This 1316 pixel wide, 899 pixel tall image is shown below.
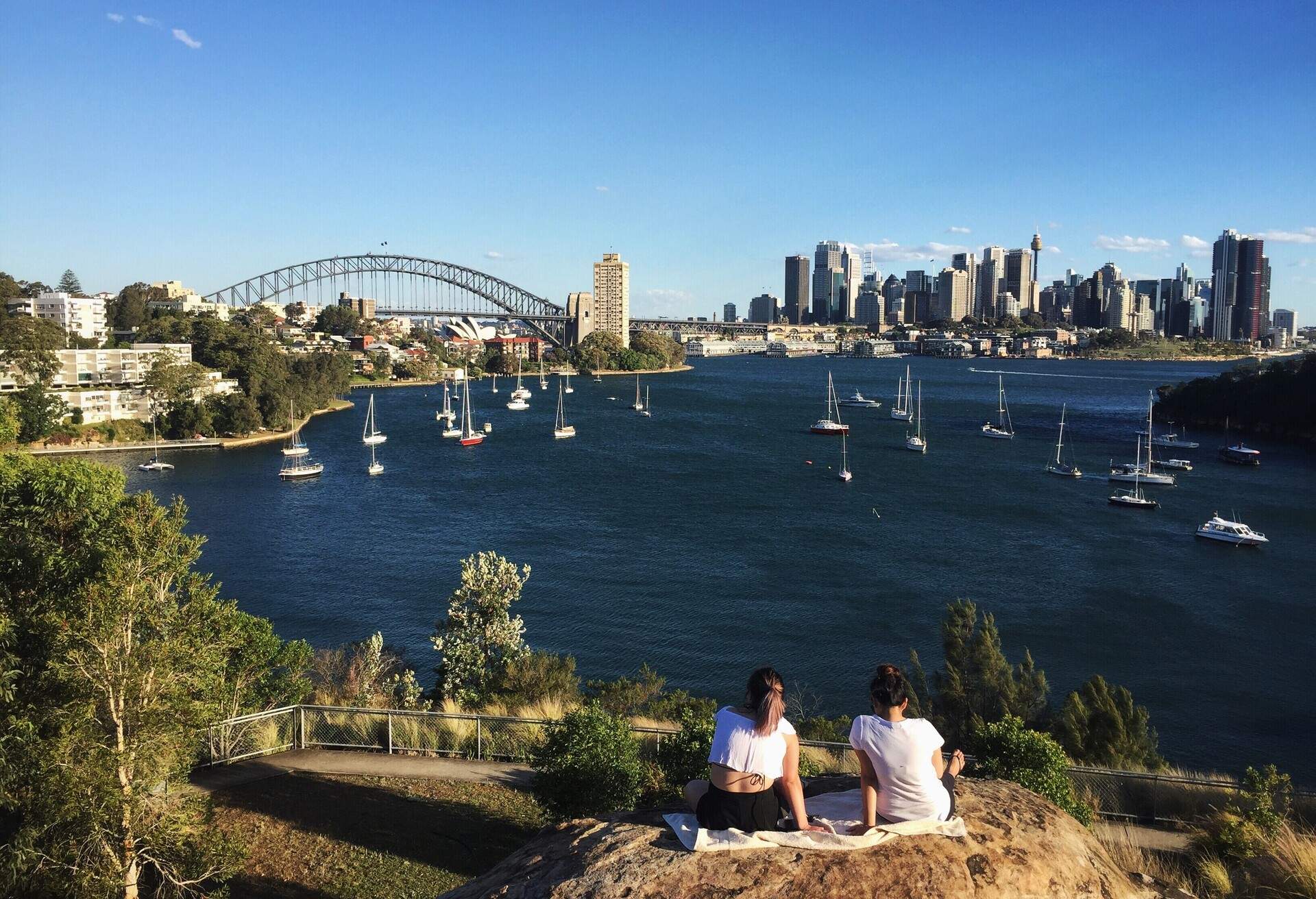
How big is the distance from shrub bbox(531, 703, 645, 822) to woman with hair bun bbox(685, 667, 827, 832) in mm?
2042

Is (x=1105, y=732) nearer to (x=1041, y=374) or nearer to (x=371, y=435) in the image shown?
(x=371, y=435)

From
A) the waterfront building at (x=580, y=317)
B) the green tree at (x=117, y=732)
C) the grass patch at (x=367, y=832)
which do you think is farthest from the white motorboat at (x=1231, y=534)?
the waterfront building at (x=580, y=317)

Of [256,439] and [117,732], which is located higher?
[117,732]

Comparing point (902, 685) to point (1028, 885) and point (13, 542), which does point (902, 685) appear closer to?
point (1028, 885)

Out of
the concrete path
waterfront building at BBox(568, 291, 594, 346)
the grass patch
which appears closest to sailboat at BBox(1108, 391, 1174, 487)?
the concrete path

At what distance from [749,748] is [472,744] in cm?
443

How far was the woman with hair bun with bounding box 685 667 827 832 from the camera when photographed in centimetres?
283

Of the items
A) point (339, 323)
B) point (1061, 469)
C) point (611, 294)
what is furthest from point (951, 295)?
point (1061, 469)

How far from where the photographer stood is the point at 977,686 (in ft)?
32.3

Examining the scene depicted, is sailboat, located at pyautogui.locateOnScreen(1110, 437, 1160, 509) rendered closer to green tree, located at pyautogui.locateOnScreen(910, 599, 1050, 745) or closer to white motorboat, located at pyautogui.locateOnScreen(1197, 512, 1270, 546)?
white motorboat, located at pyautogui.locateOnScreen(1197, 512, 1270, 546)

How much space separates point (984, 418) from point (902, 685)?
49818 millimetres

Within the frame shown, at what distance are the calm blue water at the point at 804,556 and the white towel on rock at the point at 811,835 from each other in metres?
9.76

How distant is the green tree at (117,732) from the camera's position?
4.32 m

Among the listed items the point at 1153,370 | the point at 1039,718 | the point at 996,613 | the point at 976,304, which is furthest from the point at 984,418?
the point at 976,304
